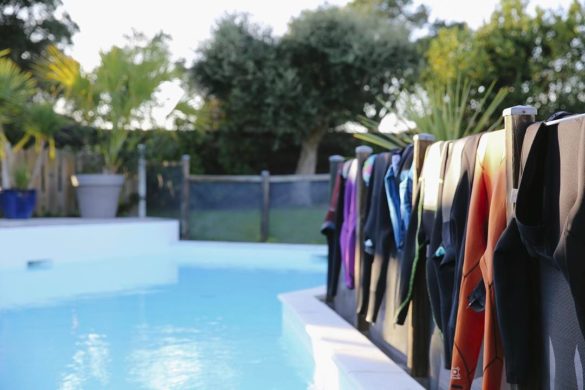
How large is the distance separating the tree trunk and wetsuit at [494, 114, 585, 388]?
Answer: 13.0 m

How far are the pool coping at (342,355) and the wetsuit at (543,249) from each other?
2.97 ft

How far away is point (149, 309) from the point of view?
5.97 metres

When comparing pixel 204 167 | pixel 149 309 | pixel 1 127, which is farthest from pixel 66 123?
pixel 149 309

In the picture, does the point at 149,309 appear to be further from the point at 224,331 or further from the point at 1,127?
the point at 1,127

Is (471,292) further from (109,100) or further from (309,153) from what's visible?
(309,153)

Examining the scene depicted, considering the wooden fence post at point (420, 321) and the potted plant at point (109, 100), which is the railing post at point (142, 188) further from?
the wooden fence post at point (420, 321)

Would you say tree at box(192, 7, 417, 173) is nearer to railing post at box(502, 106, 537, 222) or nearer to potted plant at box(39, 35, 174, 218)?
potted plant at box(39, 35, 174, 218)

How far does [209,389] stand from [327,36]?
11.7 metres

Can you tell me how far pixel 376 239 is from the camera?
3604mm

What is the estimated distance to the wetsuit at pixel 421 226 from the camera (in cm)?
272

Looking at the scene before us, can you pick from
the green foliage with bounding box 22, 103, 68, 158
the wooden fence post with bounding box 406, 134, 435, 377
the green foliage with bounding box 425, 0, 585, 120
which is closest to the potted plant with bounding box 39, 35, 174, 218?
the green foliage with bounding box 22, 103, 68, 158

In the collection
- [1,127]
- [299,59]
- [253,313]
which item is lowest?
→ [253,313]

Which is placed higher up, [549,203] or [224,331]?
[549,203]

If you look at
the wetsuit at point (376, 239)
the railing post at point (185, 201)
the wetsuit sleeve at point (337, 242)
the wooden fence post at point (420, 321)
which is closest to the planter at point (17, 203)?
the railing post at point (185, 201)
